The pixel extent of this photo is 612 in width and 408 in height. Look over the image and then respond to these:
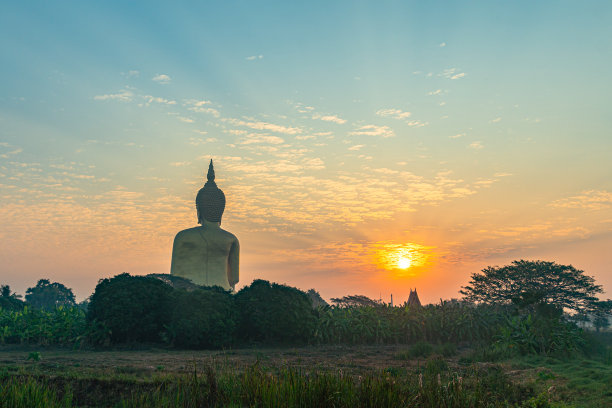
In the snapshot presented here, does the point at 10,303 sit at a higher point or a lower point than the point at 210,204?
lower

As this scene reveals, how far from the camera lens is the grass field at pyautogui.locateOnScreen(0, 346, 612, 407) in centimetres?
725

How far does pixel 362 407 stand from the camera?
6.95 m

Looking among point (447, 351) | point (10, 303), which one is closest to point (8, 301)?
point (10, 303)

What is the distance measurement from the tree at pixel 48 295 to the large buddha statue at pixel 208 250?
19.7 m

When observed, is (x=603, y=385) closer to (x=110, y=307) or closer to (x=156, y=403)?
(x=156, y=403)

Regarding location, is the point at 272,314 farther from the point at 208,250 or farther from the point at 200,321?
the point at 208,250

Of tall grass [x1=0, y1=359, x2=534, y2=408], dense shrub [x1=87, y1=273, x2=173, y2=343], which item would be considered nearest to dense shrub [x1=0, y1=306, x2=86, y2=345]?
dense shrub [x1=87, y1=273, x2=173, y2=343]

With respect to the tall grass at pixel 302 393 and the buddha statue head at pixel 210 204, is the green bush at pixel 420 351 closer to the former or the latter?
the tall grass at pixel 302 393

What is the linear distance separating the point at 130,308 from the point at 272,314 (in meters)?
6.02

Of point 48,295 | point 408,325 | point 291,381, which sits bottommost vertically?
point 291,381

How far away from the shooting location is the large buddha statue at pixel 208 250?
1731 inches

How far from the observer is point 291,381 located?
7.30 metres

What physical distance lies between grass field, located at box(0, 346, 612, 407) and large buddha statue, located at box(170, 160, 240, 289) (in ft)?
78.0

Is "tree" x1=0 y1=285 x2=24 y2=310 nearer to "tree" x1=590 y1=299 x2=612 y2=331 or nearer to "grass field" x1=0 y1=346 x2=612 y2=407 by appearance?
"grass field" x1=0 y1=346 x2=612 y2=407
